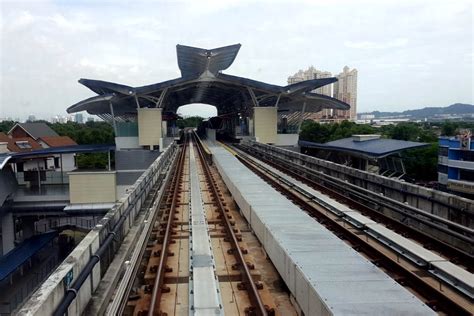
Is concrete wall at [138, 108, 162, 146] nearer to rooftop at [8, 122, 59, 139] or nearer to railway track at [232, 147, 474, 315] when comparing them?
railway track at [232, 147, 474, 315]

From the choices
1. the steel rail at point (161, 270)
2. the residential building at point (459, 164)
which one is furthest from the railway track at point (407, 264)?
the residential building at point (459, 164)

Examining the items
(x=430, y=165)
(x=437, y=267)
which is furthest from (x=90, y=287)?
(x=430, y=165)

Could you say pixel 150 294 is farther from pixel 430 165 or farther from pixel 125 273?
pixel 430 165

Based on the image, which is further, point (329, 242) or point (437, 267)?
point (329, 242)

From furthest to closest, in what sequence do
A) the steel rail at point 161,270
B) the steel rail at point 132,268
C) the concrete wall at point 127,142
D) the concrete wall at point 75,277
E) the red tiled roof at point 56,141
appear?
the red tiled roof at point 56,141 → the concrete wall at point 127,142 → the steel rail at point 161,270 → the steel rail at point 132,268 → the concrete wall at point 75,277

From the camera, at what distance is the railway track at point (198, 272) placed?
5547 mm

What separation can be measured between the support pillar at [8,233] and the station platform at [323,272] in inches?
869

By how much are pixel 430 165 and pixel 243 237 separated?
4831 centimetres

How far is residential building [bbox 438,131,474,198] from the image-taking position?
41.4m

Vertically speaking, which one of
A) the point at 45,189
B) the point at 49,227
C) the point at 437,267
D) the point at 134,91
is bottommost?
the point at 49,227

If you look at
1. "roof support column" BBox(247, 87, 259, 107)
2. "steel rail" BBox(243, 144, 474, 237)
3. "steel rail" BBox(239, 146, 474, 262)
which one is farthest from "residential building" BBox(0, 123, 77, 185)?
"steel rail" BBox(239, 146, 474, 262)

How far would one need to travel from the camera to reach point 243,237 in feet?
30.3

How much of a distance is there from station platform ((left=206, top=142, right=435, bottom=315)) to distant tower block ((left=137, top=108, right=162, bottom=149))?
93.2 feet

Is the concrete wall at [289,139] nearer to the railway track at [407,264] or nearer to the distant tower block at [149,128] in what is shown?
the distant tower block at [149,128]
